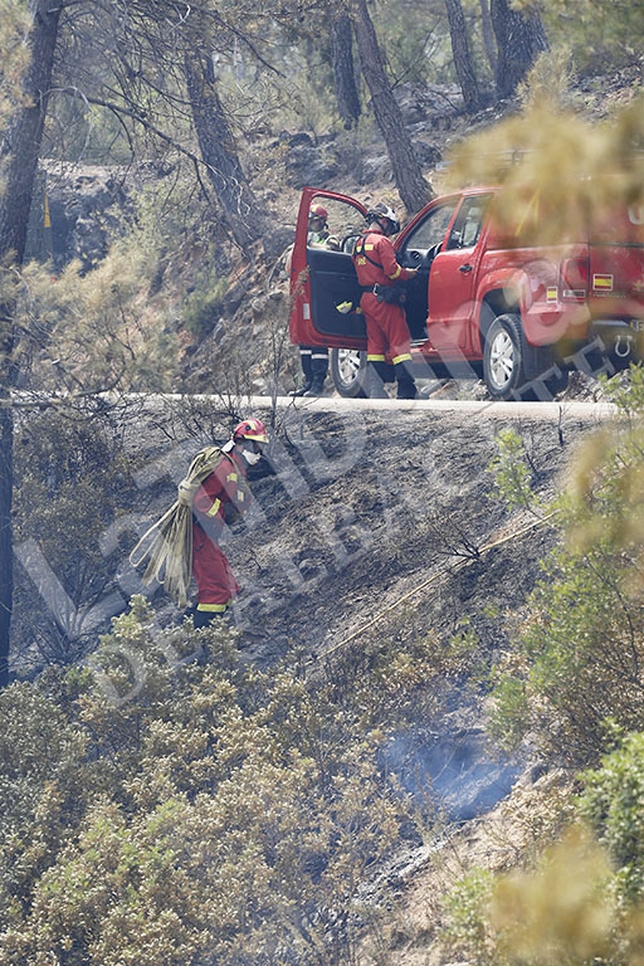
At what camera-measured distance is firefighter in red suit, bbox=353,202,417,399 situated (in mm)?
11320

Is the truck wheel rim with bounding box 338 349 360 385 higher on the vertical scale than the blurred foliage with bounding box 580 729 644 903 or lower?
higher

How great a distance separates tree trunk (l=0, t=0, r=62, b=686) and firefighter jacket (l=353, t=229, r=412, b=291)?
3131mm

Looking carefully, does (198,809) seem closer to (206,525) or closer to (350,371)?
(206,525)

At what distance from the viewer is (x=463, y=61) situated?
22422 millimetres

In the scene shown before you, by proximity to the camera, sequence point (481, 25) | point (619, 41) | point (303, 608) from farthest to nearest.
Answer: point (481, 25) → point (303, 608) → point (619, 41)

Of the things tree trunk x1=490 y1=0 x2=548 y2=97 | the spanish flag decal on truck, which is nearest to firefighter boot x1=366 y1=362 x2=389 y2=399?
the spanish flag decal on truck

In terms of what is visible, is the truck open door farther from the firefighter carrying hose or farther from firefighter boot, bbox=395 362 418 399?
the firefighter carrying hose

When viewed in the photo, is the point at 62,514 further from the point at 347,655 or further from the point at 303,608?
the point at 347,655

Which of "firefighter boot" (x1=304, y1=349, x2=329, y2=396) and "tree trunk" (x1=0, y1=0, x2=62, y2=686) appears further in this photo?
"firefighter boot" (x1=304, y1=349, x2=329, y2=396)

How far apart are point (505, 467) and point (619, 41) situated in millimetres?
2189

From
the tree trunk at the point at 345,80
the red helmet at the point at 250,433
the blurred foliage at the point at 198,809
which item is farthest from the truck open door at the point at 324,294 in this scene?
the tree trunk at the point at 345,80

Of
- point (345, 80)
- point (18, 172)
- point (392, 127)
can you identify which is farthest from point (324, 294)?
point (345, 80)

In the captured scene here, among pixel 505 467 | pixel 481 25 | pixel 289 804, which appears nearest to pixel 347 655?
pixel 289 804

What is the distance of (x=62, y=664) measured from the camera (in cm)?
992
